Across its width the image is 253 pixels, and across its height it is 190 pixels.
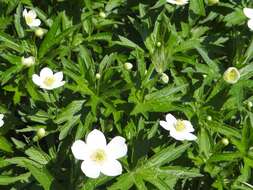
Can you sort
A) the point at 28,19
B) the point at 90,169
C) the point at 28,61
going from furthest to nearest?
the point at 28,19, the point at 28,61, the point at 90,169

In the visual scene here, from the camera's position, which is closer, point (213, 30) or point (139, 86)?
point (139, 86)

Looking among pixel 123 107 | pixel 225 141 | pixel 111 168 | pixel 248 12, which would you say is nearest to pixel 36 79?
pixel 123 107

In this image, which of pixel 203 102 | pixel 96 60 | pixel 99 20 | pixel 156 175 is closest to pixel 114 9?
pixel 99 20

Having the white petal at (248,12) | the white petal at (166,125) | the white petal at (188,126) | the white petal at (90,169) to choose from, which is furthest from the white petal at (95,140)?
the white petal at (248,12)

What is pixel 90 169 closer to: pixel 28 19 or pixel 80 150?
pixel 80 150

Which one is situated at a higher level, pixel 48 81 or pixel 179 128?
pixel 48 81

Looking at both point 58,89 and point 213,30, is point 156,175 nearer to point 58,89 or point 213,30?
point 58,89

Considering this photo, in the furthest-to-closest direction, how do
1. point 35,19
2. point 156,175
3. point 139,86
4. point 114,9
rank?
point 114,9 → point 35,19 → point 139,86 → point 156,175

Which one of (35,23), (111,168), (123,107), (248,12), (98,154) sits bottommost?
(111,168)
